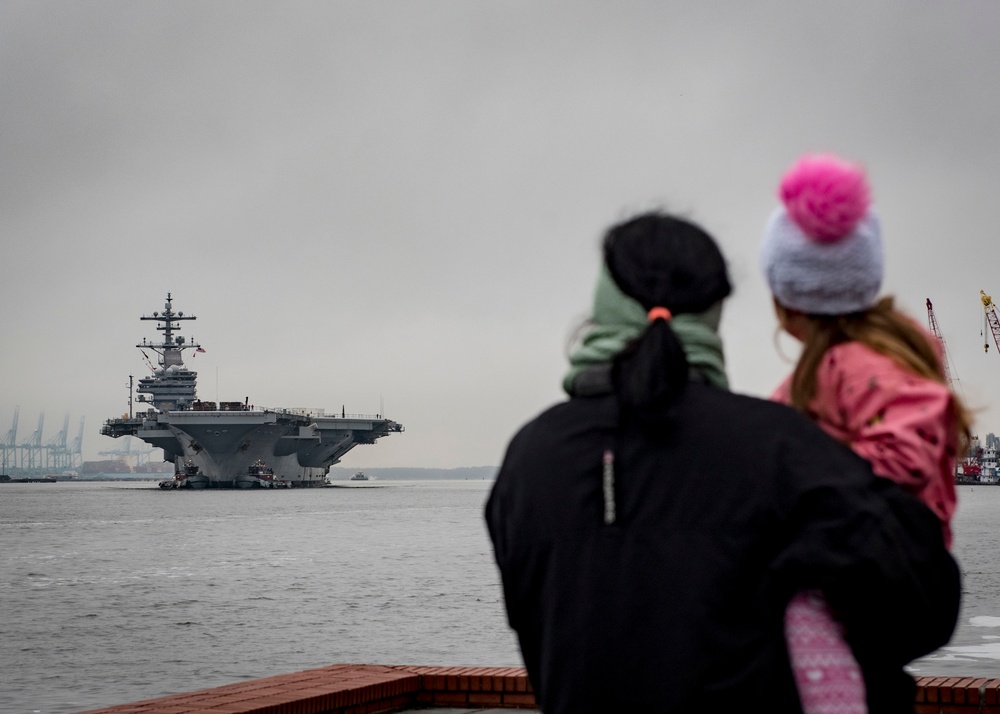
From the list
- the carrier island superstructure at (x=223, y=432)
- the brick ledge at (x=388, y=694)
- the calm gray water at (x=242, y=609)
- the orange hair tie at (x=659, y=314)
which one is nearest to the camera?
the orange hair tie at (x=659, y=314)

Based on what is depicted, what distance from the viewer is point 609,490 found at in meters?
1.58

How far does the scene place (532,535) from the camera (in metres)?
1.68

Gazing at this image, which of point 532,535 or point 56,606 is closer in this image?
point 532,535

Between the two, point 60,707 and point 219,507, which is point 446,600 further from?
point 219,507

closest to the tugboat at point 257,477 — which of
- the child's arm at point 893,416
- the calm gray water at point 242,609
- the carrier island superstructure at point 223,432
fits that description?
the carrier island superstructure at point 223,432

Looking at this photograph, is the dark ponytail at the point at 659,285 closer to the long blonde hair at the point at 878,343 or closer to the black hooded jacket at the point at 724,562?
the black hooded jacket at the point at 724,562

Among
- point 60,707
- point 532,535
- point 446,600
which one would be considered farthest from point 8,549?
point 532,535

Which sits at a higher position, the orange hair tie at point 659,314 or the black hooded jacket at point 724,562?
the orange hair tie at point 659,314

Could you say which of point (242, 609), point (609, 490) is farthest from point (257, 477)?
point (609, 490)

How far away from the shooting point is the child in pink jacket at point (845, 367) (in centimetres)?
156

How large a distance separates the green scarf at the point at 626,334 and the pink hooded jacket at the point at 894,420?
0.55ft

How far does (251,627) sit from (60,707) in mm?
8106

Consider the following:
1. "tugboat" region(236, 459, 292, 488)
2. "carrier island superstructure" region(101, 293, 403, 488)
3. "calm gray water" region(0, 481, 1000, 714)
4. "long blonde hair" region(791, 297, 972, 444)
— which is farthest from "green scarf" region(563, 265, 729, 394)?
"tugboat" region(236, 459, 292, 488)

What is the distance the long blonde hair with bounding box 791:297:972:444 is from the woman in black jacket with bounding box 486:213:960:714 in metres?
0.18
